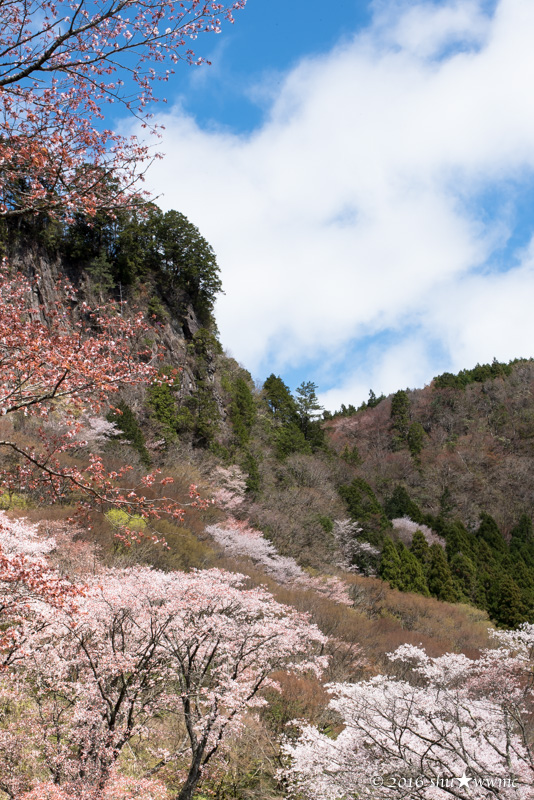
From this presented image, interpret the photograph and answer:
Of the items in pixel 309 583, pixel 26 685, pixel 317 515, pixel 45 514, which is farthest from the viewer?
pixel 317 515

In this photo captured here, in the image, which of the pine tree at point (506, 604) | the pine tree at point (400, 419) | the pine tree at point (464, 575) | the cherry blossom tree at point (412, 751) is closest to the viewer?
the cherry blossom tree at point (412, 751)

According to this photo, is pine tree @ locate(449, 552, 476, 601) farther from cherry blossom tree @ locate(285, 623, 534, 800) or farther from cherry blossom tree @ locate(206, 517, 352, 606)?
cherry blossom tree @ locate(285, 623, 534, 800)

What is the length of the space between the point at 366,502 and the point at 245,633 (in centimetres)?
Result: 2841

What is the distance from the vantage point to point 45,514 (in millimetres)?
12812

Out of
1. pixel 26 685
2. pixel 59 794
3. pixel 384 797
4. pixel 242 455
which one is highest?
pixel 242 455

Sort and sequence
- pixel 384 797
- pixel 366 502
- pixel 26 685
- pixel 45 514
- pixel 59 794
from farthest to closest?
pixel 366 502 → pixel 45 514 → pixel 26 685 → pixel 59 794 → pixel 384 797

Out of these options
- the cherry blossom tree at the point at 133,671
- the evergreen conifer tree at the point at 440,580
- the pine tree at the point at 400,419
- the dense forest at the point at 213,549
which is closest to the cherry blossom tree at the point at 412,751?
the dense forest at the point at 213,549

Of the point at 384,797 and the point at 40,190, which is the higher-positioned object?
the point at 40,190

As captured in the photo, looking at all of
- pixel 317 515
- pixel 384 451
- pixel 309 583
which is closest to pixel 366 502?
pixel 317 515

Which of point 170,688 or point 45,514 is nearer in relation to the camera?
point 170,688

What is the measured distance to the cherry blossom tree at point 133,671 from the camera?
19.3ft

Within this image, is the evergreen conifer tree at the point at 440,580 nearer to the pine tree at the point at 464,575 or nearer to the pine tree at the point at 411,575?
the pine tree at the point at 411,575

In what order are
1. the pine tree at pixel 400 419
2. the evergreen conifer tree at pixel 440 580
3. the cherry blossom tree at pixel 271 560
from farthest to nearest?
1. the pine tree at pixel 400 419
2. the evergreen conifer tree at pixel 440 580
3. the cherry blossom tree at pixel 271 560

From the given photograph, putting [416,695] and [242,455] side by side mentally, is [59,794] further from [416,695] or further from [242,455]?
[242,455]
